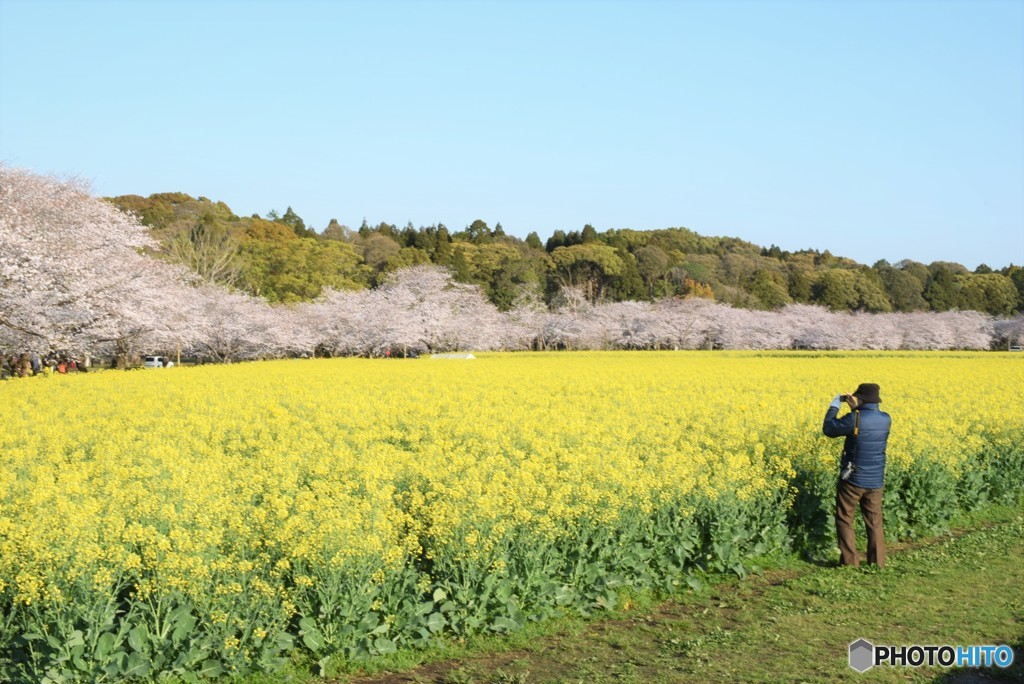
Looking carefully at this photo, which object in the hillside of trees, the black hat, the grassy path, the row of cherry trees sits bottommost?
the grassy path

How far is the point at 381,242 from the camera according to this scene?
84.1 meters

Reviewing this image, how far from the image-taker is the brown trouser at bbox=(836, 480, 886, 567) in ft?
30.0

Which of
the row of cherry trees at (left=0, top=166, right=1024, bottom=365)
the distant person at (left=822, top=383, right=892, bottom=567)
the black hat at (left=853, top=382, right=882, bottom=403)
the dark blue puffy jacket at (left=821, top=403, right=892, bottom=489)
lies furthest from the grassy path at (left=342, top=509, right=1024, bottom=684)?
the row of cherry trees at (left=0, top=166, right=1024, bottom=365)

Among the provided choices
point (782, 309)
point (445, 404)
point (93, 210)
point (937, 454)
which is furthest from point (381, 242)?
point (937, 454)

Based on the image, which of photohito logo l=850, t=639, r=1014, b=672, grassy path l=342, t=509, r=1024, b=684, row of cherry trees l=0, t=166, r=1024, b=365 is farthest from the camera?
row of cherry trees l=0, t=166, r=1024, b=365

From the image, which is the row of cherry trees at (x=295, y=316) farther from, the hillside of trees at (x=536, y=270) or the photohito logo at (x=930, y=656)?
the photohito logo at (x=930, y=656)

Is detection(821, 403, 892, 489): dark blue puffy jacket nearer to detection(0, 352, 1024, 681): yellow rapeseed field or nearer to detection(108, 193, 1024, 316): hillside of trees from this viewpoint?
detection(0, 352, 1024, 681): yellow rapeseed field

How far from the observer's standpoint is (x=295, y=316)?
58.8 m

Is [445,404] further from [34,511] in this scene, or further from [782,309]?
[782,309]

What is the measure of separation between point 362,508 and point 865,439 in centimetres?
539

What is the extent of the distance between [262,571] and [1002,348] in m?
80.7

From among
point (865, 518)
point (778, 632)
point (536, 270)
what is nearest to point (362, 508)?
point (778, 632)

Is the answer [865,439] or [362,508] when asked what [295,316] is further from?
[362,508]

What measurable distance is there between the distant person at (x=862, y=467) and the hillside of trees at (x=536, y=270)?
58.9m
